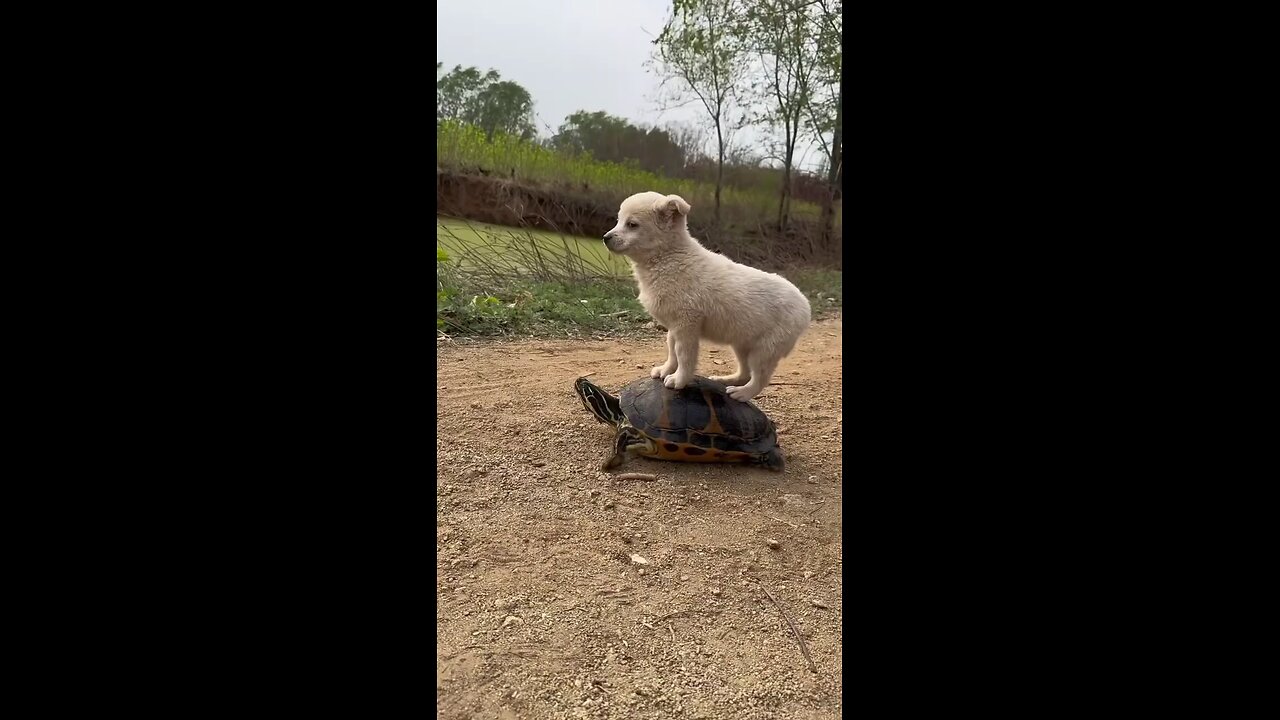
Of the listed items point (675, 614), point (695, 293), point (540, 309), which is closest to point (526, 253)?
point (540, 309)

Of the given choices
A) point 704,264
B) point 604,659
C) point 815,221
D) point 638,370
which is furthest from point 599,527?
point 815,221

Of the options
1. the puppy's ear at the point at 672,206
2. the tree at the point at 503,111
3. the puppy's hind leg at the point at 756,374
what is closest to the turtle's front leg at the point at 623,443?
the puppy's hind leg at the point at 756,374

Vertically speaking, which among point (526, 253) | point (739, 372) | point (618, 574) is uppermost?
point (526, 253)

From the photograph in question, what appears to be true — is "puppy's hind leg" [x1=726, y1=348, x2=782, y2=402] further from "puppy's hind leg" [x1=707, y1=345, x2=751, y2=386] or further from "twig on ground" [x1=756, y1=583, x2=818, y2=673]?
"twig on ground" [x1=756, y1=583, x2=818, y2=673]

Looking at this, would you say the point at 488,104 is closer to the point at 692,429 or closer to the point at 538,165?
the point at 538,165

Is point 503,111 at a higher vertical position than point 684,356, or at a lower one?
higher

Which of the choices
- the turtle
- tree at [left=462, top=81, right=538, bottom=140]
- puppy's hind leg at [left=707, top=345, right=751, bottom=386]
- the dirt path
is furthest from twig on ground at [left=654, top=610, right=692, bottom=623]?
tree at [left=462, top=81, right=538, bottom=140]

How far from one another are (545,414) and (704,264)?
0.67 metres

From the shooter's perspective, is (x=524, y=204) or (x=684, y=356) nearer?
(x=684, y=356)

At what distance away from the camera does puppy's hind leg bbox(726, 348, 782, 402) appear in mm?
1837

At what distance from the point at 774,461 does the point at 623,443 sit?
1.36 ft

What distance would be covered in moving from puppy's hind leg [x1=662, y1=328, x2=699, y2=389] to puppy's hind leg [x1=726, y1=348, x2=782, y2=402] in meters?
0.14

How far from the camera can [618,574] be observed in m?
1.12

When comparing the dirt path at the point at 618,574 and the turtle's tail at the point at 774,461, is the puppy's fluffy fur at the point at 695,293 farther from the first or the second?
the dirt path at the point at 618,574
